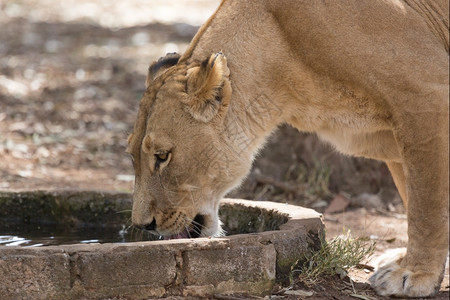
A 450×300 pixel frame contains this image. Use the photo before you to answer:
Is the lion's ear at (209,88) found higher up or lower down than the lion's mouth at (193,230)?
higher up

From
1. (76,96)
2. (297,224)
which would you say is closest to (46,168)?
(76,96)

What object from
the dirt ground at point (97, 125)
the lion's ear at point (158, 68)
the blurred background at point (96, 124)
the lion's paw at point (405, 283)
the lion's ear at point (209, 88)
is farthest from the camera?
the blurred background at point (96, 124)

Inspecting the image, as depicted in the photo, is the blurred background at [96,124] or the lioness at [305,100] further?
the blurred background at [96,124]

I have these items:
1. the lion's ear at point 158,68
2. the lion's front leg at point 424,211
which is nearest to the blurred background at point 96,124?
the lion's ear at point 158,68

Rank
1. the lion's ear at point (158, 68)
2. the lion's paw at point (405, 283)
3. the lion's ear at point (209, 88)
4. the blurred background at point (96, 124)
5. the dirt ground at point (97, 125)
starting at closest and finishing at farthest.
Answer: the lion's ear at point (209, 88), the lion's paw at point (405, 283), the lion's ear at point (158, 68), the dirt ground at point (97, 125), the blurred background at point (96, 124)

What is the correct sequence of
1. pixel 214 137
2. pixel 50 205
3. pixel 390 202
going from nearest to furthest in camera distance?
1. pixel 214 137
2. pixel 50 205
3. pixel 390 202

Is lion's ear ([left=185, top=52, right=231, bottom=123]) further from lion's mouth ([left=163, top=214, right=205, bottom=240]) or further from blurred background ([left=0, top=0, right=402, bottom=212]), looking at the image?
blurred background ([left=0, top=0, right=402, bottom=212])

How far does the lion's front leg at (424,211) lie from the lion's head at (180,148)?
1.06 meters

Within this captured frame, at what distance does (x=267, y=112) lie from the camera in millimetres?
4520

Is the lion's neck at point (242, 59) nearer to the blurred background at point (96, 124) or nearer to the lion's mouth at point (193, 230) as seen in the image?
the lion's mouth at point (193, 230)

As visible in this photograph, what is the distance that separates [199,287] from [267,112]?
1254 millimetres

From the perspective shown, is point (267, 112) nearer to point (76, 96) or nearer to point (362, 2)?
point (362, 2)

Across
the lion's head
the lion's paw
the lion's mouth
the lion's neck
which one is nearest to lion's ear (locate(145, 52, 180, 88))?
the lion's neck

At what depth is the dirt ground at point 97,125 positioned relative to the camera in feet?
20.6
